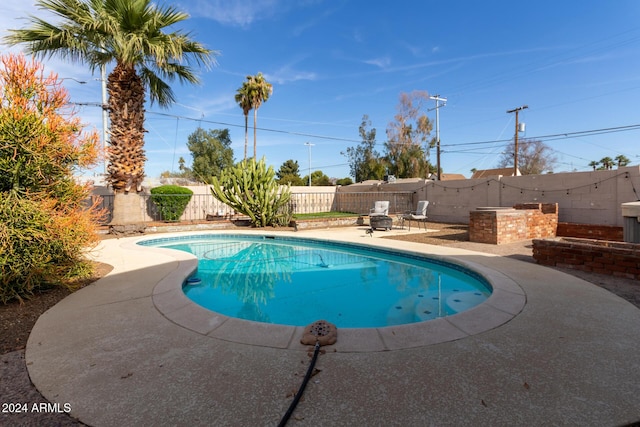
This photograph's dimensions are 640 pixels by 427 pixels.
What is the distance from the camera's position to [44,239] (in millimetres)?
4086

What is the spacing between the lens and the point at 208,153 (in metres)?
34.2

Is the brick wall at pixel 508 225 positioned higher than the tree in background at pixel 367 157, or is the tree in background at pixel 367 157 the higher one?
the tree in background at pixel 367 157

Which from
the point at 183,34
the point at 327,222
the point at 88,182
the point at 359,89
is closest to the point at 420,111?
the point at 359,89

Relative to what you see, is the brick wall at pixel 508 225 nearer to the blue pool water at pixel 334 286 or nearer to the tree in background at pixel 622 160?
the blue pool water at pixel 334 286

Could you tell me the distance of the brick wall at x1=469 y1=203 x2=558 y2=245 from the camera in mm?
8117

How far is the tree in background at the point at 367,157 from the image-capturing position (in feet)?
110

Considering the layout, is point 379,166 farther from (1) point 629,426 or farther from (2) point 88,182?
(1) point 629,426

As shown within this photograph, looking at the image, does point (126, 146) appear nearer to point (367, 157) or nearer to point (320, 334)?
point (320, 334)

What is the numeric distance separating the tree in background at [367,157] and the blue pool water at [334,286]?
25.5 metres

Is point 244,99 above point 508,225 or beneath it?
above

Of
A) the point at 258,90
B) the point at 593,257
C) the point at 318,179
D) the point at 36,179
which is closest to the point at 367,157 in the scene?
the point at 318,179

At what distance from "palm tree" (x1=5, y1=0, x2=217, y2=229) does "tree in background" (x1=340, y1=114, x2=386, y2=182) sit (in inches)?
952

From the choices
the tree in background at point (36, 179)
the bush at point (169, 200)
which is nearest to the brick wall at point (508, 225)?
the tree in background at point (36, 179)

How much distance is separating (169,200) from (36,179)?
10492 mm
